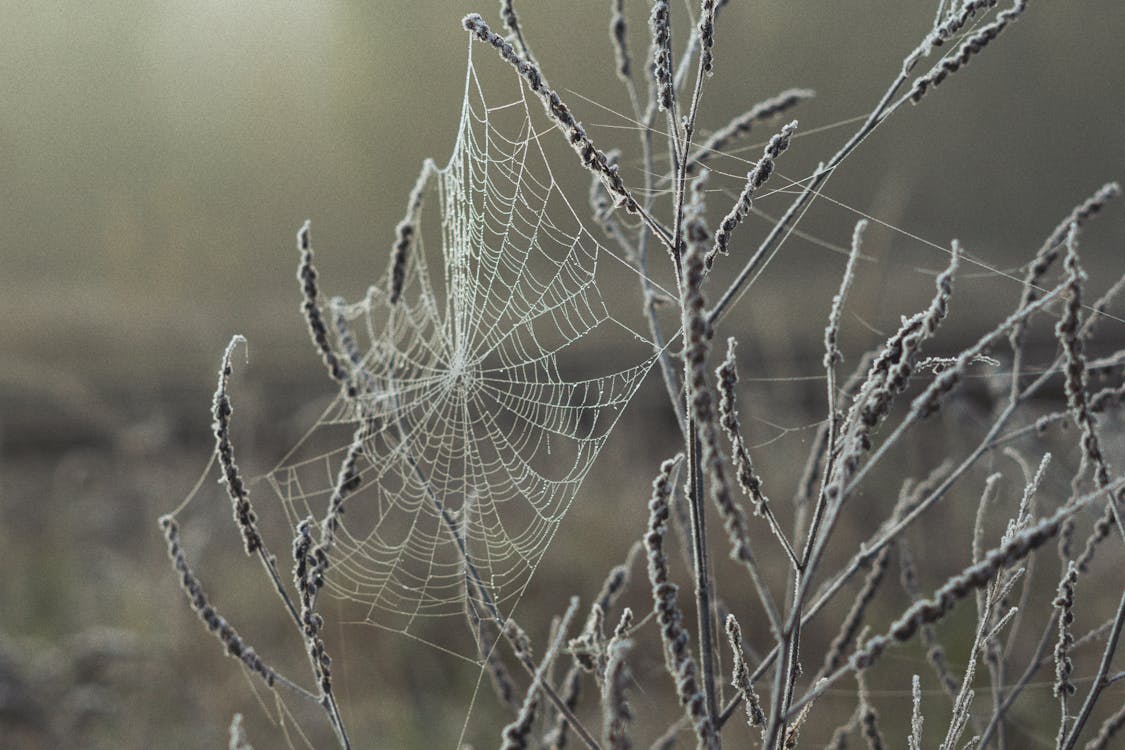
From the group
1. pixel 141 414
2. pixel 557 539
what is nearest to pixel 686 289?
pixel 557 539

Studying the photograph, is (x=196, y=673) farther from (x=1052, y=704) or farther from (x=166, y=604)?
(x=1052, y=704)

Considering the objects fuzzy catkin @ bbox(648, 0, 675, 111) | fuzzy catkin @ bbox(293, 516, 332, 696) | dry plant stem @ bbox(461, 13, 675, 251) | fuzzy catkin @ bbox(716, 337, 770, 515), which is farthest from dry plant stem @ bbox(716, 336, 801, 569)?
fuzzy catkin @ bbox(293, 516, 332, 696)

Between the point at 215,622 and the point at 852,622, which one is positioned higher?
the point at 215,622

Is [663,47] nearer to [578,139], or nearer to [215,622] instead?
[578,139]

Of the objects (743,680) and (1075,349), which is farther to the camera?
(743,680)

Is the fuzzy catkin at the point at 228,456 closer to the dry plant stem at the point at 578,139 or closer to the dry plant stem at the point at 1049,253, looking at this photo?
the dry plant stem at the point at 578,139

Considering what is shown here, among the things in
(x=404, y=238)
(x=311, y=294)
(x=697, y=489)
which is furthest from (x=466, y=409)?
(x=697, y=489)

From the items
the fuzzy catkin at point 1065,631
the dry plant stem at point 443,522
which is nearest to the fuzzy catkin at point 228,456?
the dry plant stem at point 443,522

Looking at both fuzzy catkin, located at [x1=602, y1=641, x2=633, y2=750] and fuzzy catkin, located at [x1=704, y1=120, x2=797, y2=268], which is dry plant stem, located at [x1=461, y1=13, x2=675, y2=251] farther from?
fuzzy catkin, located at [x1=602, y1=641, x2=633, y2=750]

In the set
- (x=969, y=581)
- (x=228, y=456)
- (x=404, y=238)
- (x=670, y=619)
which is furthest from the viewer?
(x=404, y=238)

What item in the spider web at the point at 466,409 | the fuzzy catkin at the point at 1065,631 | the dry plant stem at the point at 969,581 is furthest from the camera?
the spider web at the point at 466,409
